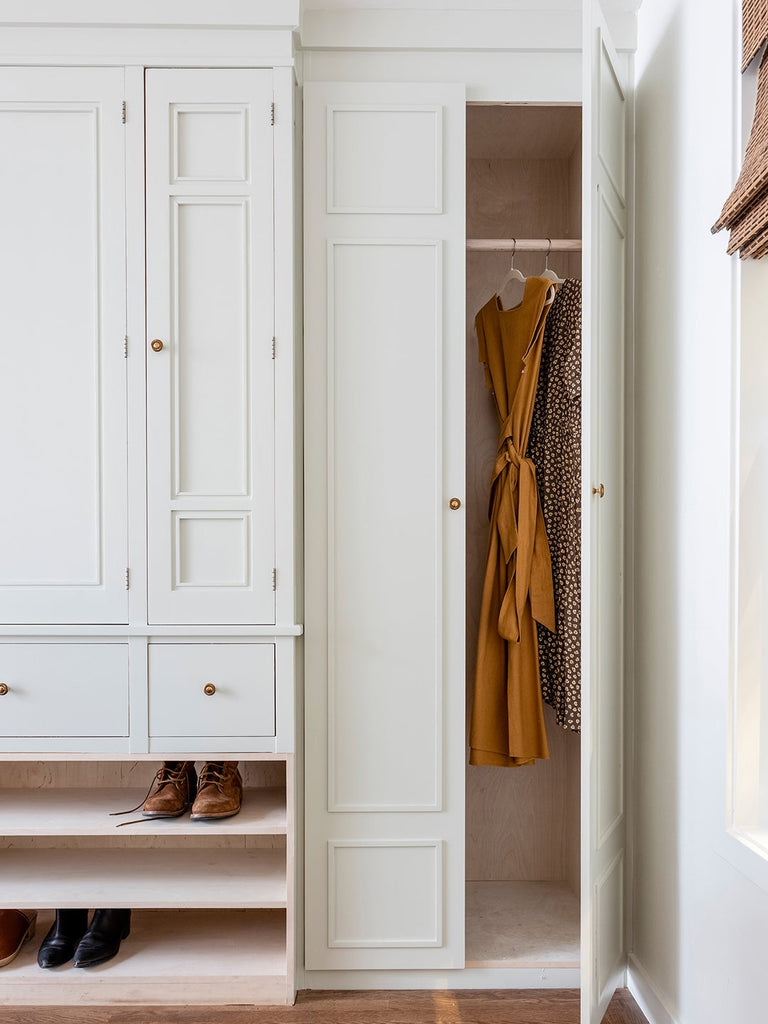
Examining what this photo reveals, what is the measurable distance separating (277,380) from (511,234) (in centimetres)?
112

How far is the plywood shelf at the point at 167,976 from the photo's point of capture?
1.95m

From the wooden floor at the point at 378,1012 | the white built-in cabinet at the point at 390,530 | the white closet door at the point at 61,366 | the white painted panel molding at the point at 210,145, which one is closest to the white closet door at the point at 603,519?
the white built-in cabinet at the point at 390,530

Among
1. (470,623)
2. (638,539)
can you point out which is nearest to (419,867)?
(470,623)

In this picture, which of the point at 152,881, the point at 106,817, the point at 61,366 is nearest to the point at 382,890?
the point at 152,881

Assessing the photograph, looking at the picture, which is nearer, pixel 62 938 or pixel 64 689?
pixel 64 689

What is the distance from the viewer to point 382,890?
2027 millimetres

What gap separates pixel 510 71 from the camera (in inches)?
81.2

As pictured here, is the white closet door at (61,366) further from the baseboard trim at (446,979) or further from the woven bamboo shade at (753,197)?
the woven bamboo shade at (753,197)

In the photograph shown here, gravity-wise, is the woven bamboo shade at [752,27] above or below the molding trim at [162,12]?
Answer: below

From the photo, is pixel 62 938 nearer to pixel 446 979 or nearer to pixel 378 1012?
pixel 378 1012

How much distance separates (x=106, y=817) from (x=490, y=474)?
1.50m

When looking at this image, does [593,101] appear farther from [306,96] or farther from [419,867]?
[419,867]

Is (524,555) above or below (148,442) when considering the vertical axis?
below

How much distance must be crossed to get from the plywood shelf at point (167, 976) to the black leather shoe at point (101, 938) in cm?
3
